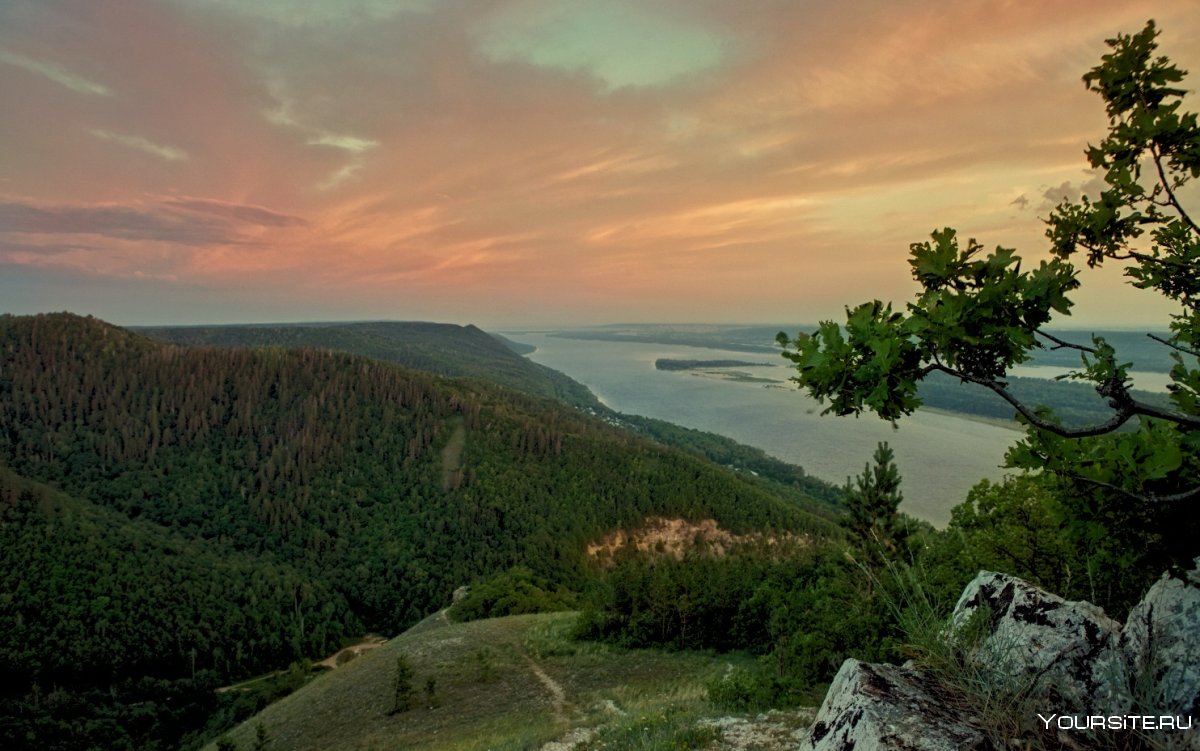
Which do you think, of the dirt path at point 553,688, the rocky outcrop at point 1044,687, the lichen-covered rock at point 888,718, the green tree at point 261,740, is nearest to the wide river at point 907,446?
the dirt path at point 553,688

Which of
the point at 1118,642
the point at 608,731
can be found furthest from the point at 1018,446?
the point at 608,731

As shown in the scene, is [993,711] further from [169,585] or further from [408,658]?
[169,585]

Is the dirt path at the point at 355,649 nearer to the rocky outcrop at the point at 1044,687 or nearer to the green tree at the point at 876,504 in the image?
the green tree at the point at 876,504

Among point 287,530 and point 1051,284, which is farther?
point 287,530

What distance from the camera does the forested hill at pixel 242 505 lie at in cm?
8306

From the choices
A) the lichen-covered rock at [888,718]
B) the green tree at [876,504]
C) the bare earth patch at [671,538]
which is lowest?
the bare earth patch at [671,538]

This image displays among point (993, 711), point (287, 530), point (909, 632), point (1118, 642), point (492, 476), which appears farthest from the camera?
point (492, 476)

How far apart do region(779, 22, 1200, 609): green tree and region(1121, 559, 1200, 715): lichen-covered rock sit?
1.05 ft

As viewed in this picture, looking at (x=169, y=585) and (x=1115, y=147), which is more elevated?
(x=1115, y=147)

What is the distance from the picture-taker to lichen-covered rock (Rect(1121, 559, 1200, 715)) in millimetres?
4660

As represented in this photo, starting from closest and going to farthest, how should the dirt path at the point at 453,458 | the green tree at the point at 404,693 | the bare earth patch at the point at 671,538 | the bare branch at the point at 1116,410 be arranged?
the bare branch at the point at 1116,410
the green tree at the point at 404,693
the bare earth patch at the point at 671,538
the dirt path at the point at 453,458

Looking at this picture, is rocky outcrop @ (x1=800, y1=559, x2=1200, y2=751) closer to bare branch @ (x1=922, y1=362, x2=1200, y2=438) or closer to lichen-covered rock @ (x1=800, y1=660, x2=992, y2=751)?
lichen-covered rock @ (x1=800, y1=660, x2=992, y2=751)

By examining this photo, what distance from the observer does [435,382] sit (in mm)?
169750

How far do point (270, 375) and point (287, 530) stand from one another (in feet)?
201
